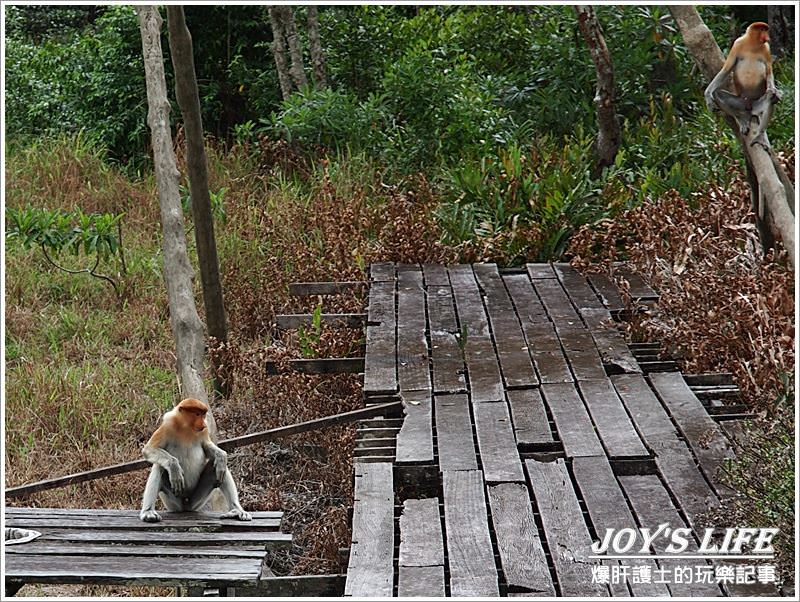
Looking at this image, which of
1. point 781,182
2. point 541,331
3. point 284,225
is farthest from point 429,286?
point 781,182

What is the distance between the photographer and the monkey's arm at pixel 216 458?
3.87m

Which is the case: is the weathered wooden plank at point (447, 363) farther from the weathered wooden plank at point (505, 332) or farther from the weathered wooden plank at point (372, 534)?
the weathered wooden plank at point (372, 534)

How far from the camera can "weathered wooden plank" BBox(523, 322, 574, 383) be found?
5.27 m

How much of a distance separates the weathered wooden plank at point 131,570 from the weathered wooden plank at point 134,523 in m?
0.26

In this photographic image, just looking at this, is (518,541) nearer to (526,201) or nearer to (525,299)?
(525,299)

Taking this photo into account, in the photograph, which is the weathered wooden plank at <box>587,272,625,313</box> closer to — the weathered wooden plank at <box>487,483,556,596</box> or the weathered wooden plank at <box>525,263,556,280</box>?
the weathered wooden plank at <box>525,263,556,280</box>

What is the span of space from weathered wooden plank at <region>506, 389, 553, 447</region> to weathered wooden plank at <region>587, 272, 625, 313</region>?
58.8 inches

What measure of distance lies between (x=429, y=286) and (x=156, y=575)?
4018 mm

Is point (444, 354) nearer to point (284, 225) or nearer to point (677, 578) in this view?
point (677, 578)

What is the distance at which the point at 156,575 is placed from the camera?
3.33 meters

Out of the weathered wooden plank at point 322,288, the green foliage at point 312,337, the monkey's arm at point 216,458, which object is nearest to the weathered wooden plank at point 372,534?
the monkey's arm at point 216,458

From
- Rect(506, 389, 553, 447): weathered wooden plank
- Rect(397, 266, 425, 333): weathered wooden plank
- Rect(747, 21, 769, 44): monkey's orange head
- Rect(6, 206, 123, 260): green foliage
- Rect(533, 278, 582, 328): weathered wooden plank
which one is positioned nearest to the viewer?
Rect(506, 389, 553, 447): weathered wooden plank

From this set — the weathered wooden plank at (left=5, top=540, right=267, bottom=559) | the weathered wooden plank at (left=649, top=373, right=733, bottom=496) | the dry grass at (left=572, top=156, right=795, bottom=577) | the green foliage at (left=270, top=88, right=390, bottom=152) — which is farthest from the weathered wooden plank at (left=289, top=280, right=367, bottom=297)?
the weathered wooden plank at (left=5, top=540, right=267, bottom=559)

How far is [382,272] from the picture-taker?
754 centimetres
